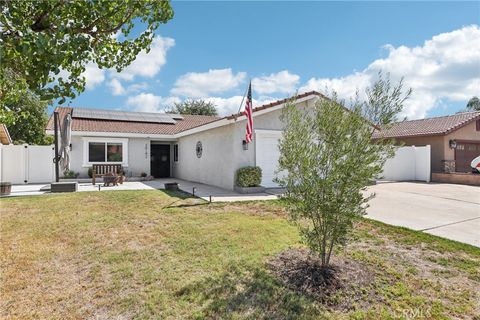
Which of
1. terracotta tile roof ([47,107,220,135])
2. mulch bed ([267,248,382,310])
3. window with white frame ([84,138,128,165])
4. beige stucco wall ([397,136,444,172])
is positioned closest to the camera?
mulch bed ([267,248,382,310])

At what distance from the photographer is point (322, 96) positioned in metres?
4.28

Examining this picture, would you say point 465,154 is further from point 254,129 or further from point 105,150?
point 105,150

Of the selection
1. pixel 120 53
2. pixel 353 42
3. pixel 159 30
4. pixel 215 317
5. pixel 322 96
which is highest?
pixel 353 42

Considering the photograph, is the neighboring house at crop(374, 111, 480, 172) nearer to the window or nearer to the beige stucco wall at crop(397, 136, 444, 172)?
the beige stucco wall at crop(397, 136, 444, 172)

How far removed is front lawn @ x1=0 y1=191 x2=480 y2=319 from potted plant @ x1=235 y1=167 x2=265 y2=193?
14.4 feet

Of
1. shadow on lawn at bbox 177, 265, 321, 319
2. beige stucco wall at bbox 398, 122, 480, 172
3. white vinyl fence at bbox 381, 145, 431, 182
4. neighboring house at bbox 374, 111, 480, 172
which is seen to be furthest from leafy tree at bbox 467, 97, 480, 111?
shadow on lawn at bbox 177, 265, 321, 319

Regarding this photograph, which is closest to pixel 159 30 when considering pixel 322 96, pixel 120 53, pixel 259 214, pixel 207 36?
pixel 120 53

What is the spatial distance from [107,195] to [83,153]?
24.8 ft

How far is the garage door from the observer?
1892cm

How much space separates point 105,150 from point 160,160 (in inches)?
159

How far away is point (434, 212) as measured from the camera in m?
8.29

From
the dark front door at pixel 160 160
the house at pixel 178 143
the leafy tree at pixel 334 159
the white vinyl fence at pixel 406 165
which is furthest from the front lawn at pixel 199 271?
the white vinyl fence at pixel 406 165

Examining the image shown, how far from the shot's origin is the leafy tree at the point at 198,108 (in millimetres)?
43469

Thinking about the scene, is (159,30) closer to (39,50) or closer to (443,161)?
(39,50)
